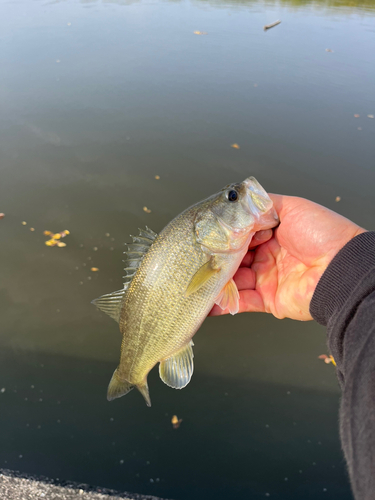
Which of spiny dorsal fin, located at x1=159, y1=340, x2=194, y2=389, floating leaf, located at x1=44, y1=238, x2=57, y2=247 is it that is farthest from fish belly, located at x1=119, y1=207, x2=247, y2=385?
floating leaf, located at x1=44, y1=238, x2=57, y2=247

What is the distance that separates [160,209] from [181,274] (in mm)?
2707

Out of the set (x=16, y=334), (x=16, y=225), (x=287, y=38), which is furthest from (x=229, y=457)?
(x=287, y=38)

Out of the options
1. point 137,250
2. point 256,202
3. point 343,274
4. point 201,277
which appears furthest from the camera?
point 137,250

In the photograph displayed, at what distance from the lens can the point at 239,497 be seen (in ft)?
8.60

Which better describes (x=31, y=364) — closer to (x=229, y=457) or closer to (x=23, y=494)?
(x=23, y=494)

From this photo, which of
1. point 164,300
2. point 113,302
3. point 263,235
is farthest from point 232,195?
point 113,302

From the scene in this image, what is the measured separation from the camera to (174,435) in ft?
9.70

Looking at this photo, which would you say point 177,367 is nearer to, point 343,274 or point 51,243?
point 343,274

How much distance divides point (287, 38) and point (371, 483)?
501 inches

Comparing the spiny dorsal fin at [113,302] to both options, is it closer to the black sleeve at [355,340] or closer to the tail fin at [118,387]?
the tail fin at [118,387]

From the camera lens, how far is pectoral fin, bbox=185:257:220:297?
227 centimetres

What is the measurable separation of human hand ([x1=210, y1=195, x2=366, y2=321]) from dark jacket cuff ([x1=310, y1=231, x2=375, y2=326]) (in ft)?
0.50

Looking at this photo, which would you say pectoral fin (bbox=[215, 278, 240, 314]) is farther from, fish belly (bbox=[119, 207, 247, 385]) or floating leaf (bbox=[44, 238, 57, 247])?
floating leaf (bbox=[44, 238, 57, 247])

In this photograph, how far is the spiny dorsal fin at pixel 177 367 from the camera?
2514mm
